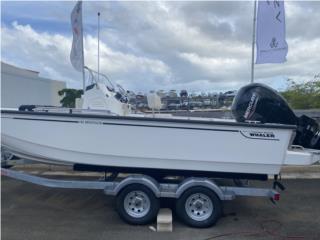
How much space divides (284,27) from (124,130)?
3.50m

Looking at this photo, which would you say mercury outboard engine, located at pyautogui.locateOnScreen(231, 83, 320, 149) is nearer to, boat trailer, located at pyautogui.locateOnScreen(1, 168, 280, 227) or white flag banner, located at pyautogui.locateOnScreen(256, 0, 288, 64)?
boat trailer, located at pyautogui.locateOnScreen(1, 168, 280, 227)

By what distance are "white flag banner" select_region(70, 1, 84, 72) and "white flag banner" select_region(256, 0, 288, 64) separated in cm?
318

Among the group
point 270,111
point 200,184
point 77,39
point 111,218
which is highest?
point 77,39

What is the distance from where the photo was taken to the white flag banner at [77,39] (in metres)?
6.28

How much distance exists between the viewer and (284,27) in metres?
6.25

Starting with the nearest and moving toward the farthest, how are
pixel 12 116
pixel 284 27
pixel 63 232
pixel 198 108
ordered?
pixel 63 232 < pixel 12 116 < pixel 284 27 < pixel 198 108

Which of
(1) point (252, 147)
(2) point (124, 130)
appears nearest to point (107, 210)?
(2) point (124, 130)

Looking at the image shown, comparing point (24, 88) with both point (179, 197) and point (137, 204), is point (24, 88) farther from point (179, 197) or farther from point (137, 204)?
point (179, 197)

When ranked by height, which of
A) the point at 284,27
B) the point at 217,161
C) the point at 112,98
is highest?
the point at 284,27

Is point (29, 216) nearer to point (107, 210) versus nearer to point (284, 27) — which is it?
point (107, 210)

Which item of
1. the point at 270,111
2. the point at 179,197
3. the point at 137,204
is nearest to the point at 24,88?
the point at 137,204

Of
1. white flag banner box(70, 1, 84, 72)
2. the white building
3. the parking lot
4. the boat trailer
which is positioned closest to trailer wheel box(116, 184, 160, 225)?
the boat trailer

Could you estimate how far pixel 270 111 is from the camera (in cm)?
504

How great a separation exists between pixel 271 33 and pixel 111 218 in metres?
4.14
